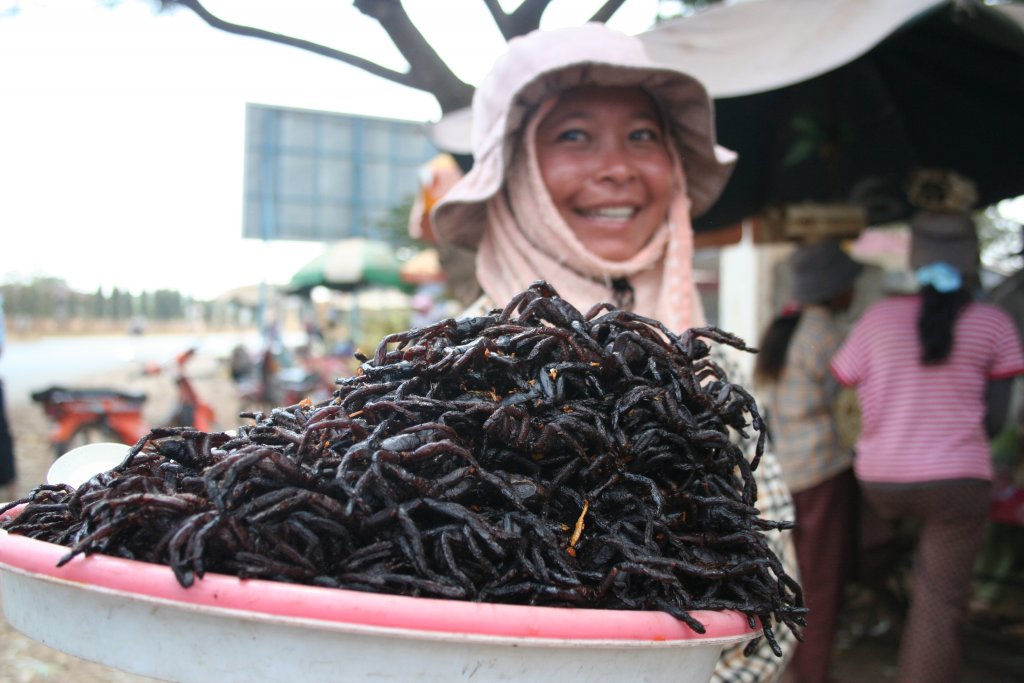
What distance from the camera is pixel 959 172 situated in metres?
4.05

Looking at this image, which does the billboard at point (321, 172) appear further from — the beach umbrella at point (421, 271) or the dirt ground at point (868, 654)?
the dirt ground at point (868, 654)

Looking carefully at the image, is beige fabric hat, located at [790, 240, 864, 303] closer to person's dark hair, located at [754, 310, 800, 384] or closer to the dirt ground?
person's dark hair, located at [754, 310, 800, 384]

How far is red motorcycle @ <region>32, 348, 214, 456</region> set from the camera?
7.60m

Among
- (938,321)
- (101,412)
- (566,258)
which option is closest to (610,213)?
(566,258)

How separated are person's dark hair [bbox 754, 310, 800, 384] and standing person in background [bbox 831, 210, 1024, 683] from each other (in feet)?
1.77

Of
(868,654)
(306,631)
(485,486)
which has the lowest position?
→ (868,654)

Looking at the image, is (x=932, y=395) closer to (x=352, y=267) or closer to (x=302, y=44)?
(x=302, y=44)

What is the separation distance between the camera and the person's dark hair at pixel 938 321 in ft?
10.2

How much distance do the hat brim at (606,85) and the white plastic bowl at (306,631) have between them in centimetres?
109

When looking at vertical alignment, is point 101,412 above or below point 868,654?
above

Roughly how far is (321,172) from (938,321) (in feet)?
47.9

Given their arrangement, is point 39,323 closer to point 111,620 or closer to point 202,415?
point 202,415

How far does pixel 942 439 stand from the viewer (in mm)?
3117

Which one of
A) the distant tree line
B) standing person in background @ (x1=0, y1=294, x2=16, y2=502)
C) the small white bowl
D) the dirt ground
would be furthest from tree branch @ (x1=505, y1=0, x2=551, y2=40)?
the distant tree line
